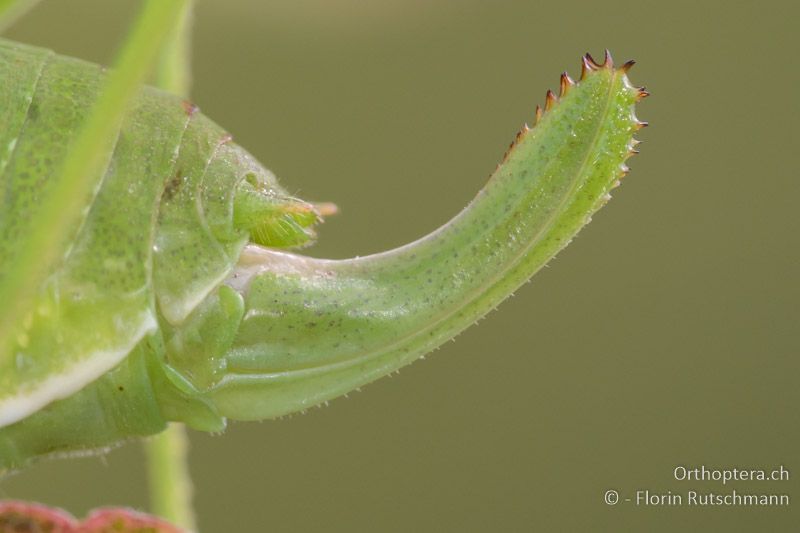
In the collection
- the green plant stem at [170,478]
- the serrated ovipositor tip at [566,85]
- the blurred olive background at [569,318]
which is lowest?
the green plant stem at [170,478]

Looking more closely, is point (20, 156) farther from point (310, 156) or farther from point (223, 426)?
point (310, 156)

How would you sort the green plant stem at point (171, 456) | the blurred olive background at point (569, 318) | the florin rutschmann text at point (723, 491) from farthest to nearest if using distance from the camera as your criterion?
1. the blurred olive background at point (569, 318)
2. the florin rutschmann text at point (723, 491)
3. the green plant stem at point (171, 456)

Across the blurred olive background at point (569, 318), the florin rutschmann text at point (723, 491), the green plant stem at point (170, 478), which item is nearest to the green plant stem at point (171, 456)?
the green plant stem at point (170, 478)

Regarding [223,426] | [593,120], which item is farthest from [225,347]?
[593,120]

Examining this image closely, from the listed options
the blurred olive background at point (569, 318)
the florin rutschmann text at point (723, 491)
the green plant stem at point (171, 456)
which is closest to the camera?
the green plant stem at point (171, 456)

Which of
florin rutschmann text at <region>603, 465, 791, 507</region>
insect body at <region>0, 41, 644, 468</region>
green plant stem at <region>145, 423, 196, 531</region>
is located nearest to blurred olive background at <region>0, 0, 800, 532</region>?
florin rutschmann text at <region>603, 465, 791, 507</region>

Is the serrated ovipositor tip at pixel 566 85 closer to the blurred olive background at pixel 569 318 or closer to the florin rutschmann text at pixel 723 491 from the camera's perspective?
the florin rutschmann text at pixel 723 491

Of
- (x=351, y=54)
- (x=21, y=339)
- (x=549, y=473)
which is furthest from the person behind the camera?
(x=351, y=54)
